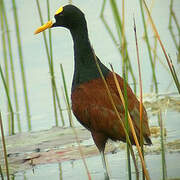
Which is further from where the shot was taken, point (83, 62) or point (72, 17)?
point (72, 17)

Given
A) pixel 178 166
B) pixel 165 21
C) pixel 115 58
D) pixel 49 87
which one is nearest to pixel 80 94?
pixel 178 166

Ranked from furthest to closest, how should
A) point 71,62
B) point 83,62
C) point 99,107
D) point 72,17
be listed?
point 71,62 < point 72,17 < point 83,62 < point 99,107

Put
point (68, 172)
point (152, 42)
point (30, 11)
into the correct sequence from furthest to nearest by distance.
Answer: point (30, 11) → point (152, 42) → point (68, 172)

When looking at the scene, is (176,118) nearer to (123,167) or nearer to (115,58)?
(123,167)

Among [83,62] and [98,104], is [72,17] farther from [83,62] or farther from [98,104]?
[98,104]

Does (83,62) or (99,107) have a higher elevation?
(83,62)

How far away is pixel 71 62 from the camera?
757 centimetres

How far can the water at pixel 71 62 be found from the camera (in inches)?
186

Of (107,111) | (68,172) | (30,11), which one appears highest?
(30,11)

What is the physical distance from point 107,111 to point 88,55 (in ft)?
1.95

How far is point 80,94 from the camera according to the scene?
4.60 metres

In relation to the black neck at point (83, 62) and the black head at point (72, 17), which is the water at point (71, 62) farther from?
the black head at point (72, 17)

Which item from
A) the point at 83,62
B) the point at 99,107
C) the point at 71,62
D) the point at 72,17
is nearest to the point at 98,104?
the point at 99,107

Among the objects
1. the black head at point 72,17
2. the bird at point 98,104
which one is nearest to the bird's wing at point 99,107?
the bird at point 98,104
